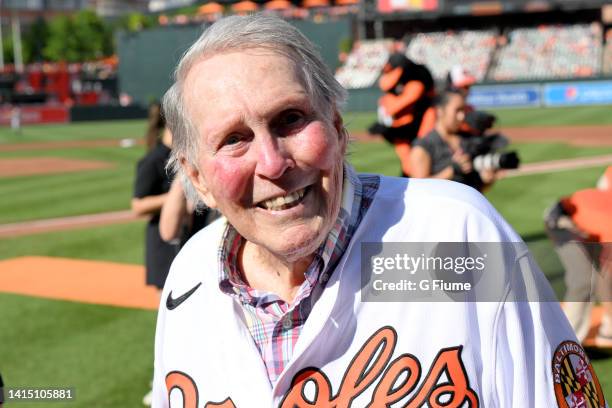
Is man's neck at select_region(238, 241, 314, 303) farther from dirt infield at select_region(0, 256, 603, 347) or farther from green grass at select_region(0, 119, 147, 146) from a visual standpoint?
green grass at select_region(0, 119, 147, 146)

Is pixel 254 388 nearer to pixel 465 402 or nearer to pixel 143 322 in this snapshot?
pixel 465 402

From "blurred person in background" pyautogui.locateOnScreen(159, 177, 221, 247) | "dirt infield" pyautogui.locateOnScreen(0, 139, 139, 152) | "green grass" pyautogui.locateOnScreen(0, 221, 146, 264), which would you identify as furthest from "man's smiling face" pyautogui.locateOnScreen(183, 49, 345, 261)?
"dirt infield" pyautogui.locateOnScreen(0, 139, 139, 152)

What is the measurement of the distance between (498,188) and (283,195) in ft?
38.6

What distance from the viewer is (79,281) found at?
8.43m

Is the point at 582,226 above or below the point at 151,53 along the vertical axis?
below

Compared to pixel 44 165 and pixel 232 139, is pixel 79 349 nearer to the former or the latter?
pixel 232 139

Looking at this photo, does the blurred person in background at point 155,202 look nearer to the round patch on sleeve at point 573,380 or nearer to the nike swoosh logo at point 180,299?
the nike swoosh logo at point 180,299

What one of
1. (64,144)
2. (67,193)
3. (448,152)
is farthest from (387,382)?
(64,144)

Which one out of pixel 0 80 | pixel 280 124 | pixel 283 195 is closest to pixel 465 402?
pixel 283 195

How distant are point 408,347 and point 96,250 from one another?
29.4 ft

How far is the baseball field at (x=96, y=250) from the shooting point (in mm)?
5737

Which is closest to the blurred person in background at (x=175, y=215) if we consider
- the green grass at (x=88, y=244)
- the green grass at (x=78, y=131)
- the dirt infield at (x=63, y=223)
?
the green grass at (x=88, y=244)

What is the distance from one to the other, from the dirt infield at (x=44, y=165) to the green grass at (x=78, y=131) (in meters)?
7.34

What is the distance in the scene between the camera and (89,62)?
84000 millimetres
